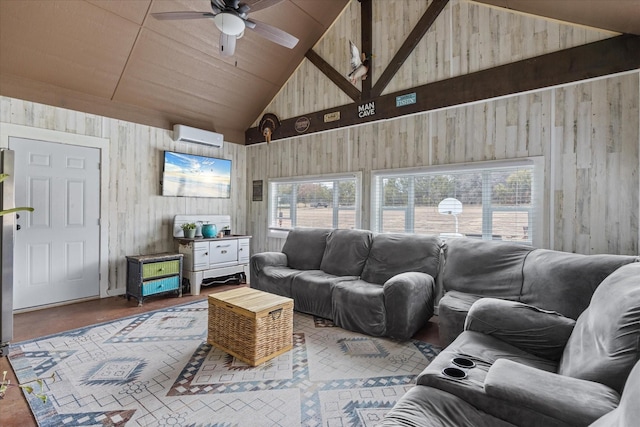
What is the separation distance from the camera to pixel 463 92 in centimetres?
365

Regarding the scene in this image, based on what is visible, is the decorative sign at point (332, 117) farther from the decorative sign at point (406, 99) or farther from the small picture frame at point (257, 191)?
the small picture frame at point (257, 191)

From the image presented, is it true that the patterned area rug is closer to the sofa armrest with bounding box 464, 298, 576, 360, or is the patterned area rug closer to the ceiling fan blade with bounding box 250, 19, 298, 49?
the sofa armrest with bounding box 464, 298, 576, 360

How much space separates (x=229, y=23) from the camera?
2.83m

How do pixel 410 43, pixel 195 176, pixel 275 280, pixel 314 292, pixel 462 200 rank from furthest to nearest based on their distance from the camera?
pixel 195 176 < pixel 410 43 < pixel 275 280 < pixel 462 200 < pixel 314 292

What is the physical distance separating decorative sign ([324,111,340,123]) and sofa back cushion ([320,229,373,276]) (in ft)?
5.83

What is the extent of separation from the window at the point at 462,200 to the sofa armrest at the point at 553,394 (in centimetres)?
240

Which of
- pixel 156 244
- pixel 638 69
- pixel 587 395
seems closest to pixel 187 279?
pixel 156 244

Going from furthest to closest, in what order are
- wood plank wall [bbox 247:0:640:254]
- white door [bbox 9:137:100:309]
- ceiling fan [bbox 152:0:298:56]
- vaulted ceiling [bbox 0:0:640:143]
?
white door [bbox 9:137:100:309]
vaulted ceiling [bbox 0:0:640:143]
wood plank wall [bbox 247:0:640:254]
ceiling fan [bbox 152:0:298:56]

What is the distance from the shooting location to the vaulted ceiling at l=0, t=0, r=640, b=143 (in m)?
3.25

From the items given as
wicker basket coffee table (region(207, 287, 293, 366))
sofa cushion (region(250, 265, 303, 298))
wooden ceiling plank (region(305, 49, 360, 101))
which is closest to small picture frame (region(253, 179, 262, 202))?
sofa cushion (region(250, 265, 303, 298))

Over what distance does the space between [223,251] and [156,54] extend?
2923 millimetres

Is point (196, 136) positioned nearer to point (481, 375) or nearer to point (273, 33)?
point (273, 33)

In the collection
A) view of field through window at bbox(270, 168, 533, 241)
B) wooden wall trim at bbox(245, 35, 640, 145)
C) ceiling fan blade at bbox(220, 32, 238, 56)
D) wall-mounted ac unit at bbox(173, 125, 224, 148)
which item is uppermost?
ceiling fan blade at bbox(220, 32, 238, 56)

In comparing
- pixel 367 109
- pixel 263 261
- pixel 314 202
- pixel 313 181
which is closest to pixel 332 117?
pixel 367 109
